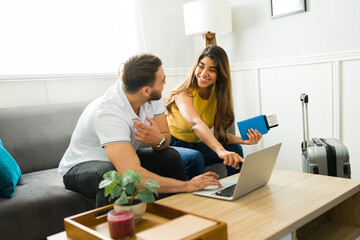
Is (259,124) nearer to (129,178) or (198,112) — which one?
(198,112)

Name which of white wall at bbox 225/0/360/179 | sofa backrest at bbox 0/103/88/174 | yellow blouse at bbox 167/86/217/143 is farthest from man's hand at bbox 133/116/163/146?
white wall at bbox 225/0/360/179

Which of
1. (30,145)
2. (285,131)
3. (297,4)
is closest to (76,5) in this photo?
(30,145)

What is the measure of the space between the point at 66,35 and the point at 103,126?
1.48 meters

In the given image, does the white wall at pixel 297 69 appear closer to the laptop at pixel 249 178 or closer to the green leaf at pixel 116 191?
the laptop at pixel 249 178

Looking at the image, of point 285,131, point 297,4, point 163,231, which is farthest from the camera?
point 285,131

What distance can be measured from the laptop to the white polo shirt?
0.40m

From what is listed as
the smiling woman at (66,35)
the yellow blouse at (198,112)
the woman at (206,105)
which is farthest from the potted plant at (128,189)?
the smiling woman at (66,35)

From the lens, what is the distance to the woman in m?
2.03

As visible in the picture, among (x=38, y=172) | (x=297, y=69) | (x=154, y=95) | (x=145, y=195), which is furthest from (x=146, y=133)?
(x=297, y=69)

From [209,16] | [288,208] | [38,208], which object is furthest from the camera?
[209,16]

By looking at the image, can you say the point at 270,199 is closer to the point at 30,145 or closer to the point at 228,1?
the point at 30,145

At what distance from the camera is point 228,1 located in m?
2.82

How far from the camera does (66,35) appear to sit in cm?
259

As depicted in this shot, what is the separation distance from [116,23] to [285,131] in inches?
63.4
